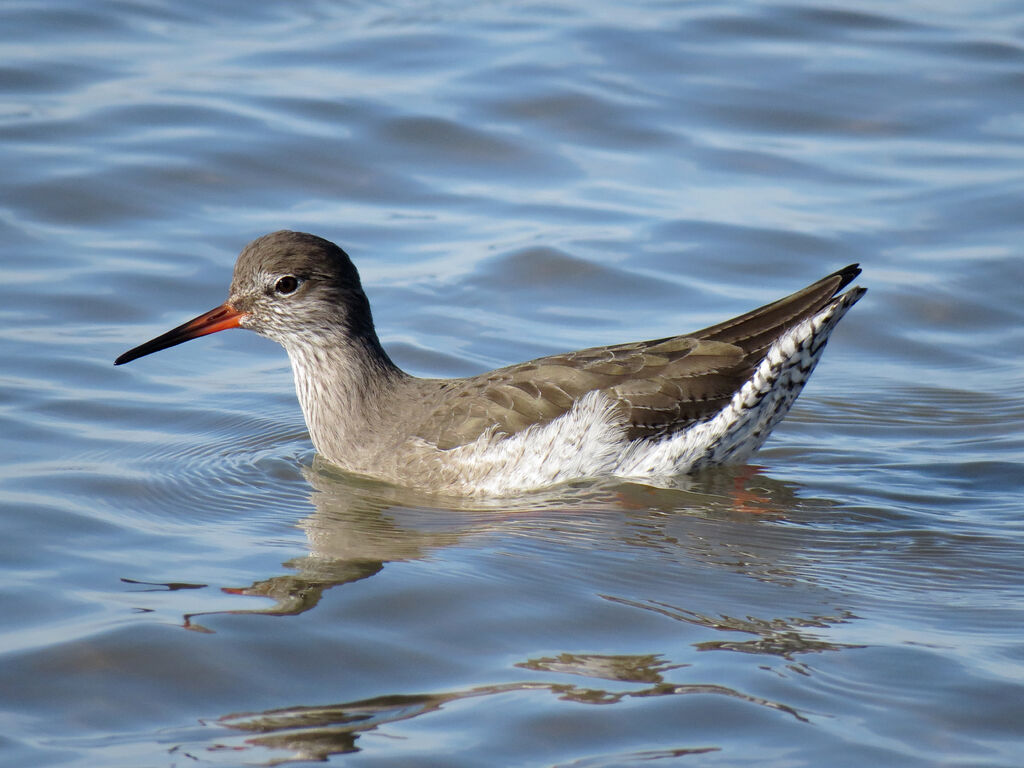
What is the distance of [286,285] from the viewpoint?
923 cm

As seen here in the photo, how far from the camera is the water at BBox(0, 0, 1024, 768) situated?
6.04 metres

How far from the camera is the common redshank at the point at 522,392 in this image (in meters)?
8.84

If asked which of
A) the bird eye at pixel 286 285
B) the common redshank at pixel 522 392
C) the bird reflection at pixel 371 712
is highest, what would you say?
the bird eye at pixel 286 285

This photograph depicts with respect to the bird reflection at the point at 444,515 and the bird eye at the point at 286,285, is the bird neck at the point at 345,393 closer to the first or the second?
the bird reflection at the point at 444,515

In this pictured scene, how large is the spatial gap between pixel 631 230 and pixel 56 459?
6035mm

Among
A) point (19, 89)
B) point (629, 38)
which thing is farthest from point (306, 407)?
point (629, 38)

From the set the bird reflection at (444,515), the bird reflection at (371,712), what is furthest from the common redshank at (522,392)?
the bird reflection at (371,712)

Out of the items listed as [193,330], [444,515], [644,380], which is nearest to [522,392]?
[644,380]

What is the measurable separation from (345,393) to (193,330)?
1052 mm

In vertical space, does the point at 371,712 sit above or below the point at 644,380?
below

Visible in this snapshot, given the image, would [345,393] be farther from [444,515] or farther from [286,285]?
[444,515]

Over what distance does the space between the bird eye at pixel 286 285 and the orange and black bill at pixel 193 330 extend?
281mm

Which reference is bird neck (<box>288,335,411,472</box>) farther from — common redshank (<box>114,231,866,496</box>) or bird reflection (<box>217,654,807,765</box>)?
bird reflection (<box>217,654,807,765</box>)

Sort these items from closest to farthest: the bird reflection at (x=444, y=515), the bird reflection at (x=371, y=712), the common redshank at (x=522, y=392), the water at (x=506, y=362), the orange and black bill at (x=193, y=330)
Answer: the bird reflection at (x=371, y=712) → the water at (x=506, y=362) → the bird reflection at (x=444, y=515) → the common redshank at (x=522, y=392) → the orange and black bill at (x=193, y=330)
